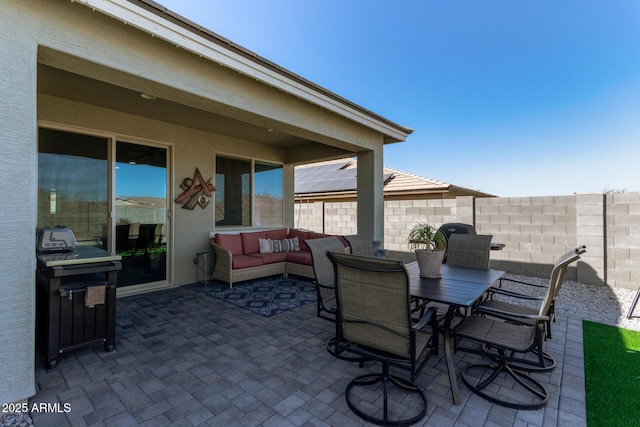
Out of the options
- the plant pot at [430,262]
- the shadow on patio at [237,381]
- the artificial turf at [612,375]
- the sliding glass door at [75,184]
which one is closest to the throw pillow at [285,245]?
Result: the shadow on patio at [237,381]

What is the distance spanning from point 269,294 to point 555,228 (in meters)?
5.88

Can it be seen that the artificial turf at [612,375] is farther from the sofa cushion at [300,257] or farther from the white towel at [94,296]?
the sofa cushion at [300,257]

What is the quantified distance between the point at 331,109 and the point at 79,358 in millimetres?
4131

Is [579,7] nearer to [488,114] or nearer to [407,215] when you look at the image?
[488,114]

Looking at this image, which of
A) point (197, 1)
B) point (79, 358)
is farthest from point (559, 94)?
point (79, 358)

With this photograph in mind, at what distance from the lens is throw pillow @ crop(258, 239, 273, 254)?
6266 mm

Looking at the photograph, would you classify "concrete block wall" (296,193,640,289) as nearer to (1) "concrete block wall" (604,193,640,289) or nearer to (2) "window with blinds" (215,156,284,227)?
(1) "concrete block wall" (604,193,640,289)

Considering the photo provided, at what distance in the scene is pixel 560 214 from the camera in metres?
5.88

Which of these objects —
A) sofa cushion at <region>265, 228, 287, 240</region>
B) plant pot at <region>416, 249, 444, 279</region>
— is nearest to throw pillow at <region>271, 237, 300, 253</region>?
sofa cushion at <region>265, 228, 287, 240</region>

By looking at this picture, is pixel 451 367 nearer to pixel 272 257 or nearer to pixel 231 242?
pixel 272 257

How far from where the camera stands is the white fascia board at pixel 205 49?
2280 mm

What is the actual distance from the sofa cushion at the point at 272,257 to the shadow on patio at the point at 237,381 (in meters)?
2.24

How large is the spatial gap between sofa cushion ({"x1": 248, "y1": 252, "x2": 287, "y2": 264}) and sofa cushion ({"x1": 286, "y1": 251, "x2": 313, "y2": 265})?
0.36 ft

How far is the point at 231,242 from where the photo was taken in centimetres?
587
